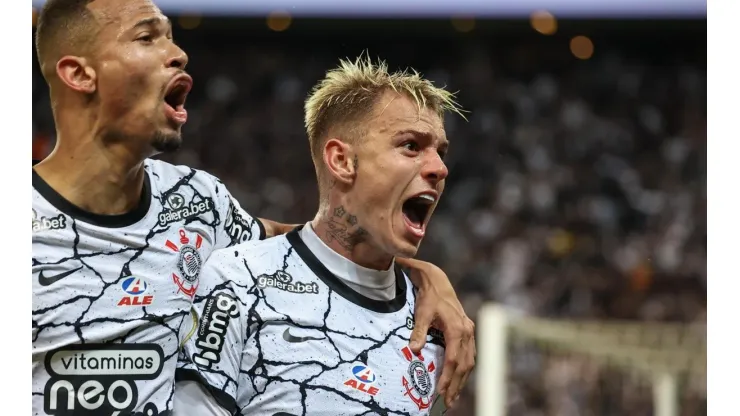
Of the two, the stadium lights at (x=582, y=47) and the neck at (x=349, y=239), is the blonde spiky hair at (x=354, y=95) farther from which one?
the stadium lights at (x=582, y=47)

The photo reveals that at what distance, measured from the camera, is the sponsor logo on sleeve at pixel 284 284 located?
2.03 m

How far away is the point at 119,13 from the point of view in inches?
80.0

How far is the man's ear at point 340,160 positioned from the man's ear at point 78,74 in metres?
0.48

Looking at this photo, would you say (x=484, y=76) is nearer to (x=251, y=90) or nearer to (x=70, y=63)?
(x=251, y=90)

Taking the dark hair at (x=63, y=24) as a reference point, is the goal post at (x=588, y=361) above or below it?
below

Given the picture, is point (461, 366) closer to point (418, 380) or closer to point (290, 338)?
point (418, 380)

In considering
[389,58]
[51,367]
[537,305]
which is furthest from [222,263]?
[537,305]

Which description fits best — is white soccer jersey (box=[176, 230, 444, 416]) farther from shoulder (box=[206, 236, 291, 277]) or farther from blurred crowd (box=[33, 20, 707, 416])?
blurred crowd (box=[33, 20, 707, 416])

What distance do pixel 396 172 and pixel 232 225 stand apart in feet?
1.38

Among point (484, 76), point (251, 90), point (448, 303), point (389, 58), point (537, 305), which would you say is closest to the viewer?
point (448, 303)

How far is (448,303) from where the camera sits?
220cm

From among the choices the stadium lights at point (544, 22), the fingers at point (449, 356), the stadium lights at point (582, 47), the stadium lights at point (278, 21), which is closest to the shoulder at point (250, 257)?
the fingers at point (449, 356)

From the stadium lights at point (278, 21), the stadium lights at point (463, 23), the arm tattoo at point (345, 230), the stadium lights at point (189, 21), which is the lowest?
the arm tattoo at point (345, 230)
